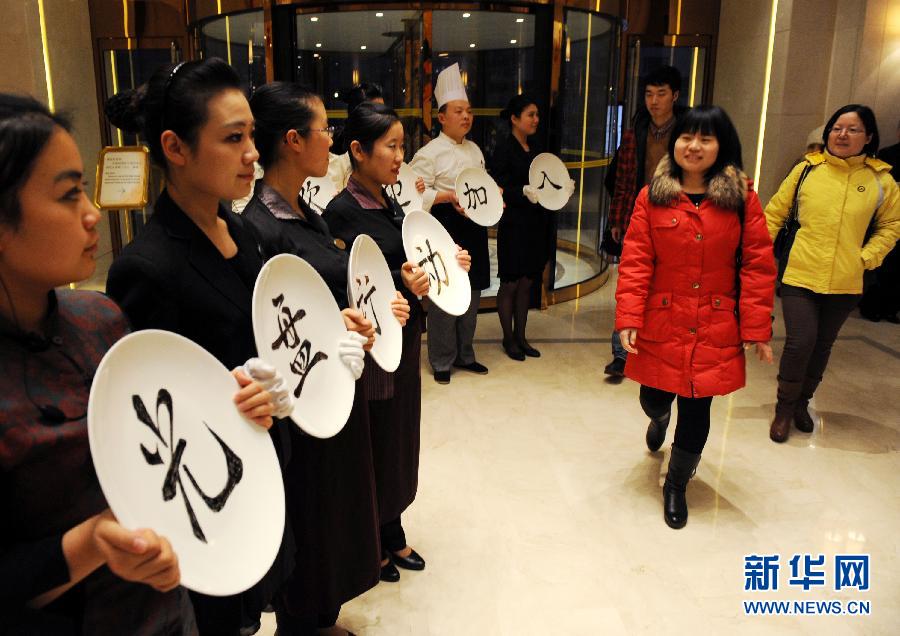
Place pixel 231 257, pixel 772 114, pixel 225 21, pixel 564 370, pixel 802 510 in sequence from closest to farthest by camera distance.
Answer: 1. pixel 231 257
2. pixel 802 510
3. pixel 564 370
4. pixel 225 21
5. pixel 772 114

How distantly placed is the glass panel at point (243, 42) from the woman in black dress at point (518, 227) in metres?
1.93

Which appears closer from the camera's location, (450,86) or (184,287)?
(184,287)

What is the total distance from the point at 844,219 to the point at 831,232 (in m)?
0.07

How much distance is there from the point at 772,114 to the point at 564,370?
3.20m

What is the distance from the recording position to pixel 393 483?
226 centimetres

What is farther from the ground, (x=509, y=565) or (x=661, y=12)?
(x=661, y=12)

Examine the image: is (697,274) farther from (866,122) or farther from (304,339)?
(304,339)

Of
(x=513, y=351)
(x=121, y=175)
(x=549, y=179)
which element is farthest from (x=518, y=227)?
(x=121, y=175)

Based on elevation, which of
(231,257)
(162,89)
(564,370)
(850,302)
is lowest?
(564,370)

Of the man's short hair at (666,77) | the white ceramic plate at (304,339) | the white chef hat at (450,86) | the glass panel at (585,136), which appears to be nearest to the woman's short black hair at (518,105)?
the white chef hat at (450,86)

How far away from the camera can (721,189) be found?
97.3 inches

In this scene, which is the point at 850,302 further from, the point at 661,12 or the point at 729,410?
the point at 661,12

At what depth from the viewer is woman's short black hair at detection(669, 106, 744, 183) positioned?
2.47 meters

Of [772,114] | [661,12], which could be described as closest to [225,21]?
[661,12]
